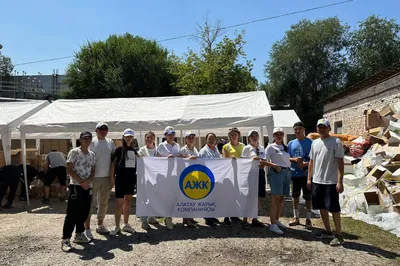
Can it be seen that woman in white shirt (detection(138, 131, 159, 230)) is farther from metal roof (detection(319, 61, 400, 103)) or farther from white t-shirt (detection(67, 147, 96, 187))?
metal roof (detection(319, 61, 400, 103))

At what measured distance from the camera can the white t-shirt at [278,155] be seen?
220 inches

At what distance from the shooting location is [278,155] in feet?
18.4

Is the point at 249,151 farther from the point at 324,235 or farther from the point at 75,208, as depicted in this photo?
the point at 75,208

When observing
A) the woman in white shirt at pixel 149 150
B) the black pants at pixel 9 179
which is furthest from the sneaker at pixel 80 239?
the black pants at pixel 9 179

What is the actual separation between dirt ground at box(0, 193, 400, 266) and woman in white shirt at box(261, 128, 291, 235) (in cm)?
39

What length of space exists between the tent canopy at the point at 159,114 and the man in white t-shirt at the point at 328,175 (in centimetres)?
257

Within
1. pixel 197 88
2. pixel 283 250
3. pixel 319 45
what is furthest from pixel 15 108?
pixel 319 45

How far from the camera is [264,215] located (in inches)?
278

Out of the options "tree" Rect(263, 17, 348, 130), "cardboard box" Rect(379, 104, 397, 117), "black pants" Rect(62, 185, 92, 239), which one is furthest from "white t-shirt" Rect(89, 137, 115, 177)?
"tree" Rect(263, 17, 348, 130)

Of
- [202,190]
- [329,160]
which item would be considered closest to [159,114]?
[202,190]

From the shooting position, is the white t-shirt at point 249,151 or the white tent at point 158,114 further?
the white tent at point 158,114

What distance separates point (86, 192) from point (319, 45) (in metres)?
32.8

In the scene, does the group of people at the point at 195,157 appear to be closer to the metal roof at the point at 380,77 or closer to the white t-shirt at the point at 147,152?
the white t-shirt at the point at 147,152

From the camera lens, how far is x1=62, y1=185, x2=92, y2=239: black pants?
4.90 metres
